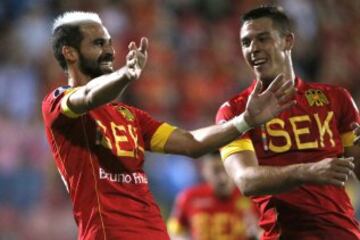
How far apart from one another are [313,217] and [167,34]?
302 inches

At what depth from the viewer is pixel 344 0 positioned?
572 inches

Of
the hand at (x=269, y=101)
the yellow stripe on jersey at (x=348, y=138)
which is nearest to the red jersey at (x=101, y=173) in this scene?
the hand at (x=269, y=101)

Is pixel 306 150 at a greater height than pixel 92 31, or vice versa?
pixel 92 31

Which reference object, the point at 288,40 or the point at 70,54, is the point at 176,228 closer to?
the point at 288,40

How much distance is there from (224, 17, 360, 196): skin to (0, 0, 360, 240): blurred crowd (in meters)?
4.96

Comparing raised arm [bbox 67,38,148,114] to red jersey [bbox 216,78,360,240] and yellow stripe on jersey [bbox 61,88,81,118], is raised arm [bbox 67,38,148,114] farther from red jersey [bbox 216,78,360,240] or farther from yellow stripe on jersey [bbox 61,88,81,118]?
red jersey [bbox 216,78,360,240]

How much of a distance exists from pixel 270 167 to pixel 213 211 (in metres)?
3.76

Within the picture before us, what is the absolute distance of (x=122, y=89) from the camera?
16.6 feet

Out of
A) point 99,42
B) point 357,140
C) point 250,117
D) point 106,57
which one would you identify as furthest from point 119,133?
point 357,140

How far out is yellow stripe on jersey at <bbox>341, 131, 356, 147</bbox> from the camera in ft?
20.1

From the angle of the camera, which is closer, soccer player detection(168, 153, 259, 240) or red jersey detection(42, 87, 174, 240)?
red jersey detection(42, 87, 174, 240)

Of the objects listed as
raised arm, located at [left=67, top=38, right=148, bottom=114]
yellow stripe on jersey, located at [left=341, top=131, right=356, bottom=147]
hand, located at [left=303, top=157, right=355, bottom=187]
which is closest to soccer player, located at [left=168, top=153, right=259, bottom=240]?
yellow stripe on jersey, located at [left=341, top=131, right=356, bottom=147]

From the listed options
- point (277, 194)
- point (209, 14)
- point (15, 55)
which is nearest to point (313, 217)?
point (277, 194)

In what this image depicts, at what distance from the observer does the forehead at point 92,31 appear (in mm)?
5914
